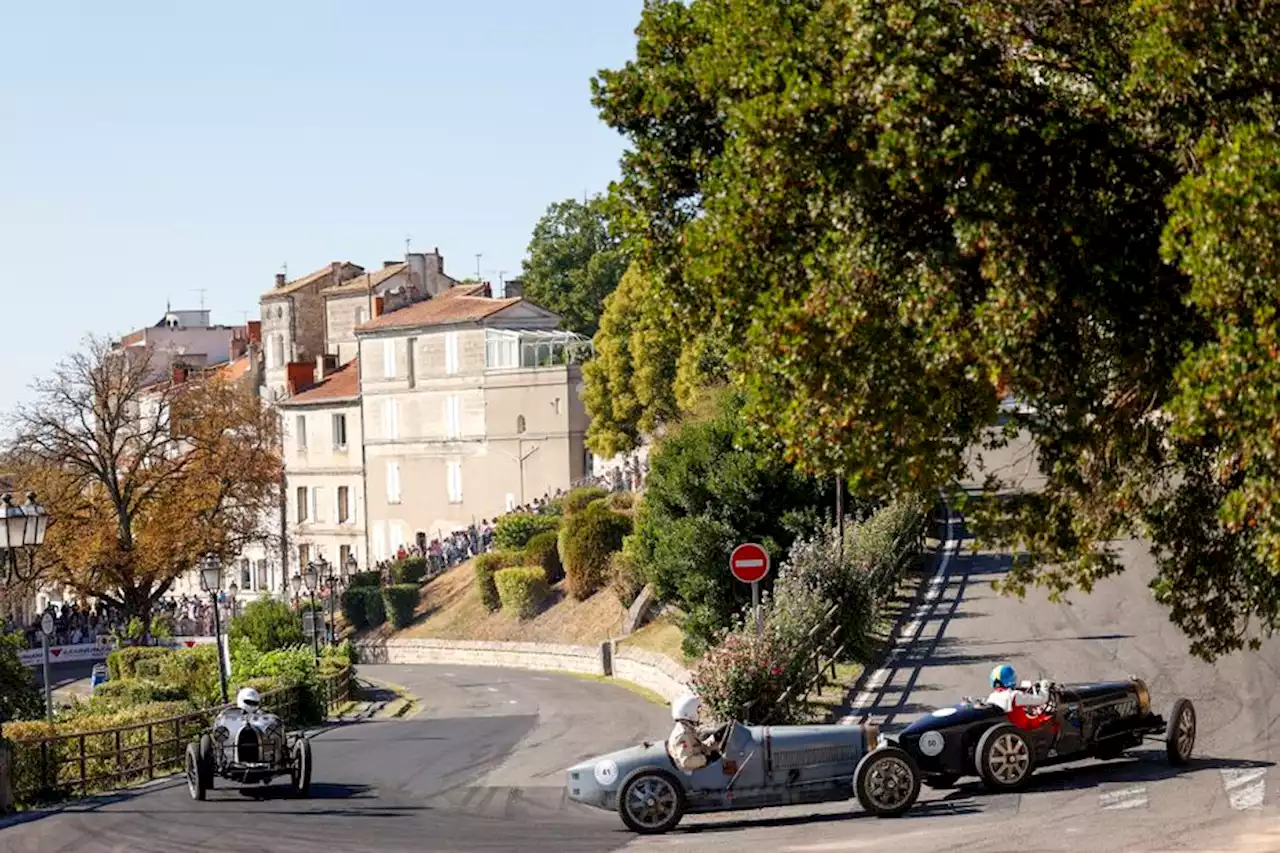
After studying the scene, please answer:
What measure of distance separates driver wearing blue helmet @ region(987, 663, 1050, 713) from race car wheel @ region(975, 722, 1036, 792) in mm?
276

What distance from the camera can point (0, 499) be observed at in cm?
2244

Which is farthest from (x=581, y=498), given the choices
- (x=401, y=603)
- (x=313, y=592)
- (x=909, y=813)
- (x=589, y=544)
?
(x=909, y=813)

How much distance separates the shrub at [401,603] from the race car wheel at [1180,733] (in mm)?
49014

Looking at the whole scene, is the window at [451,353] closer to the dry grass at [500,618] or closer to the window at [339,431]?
the window at [339,431]

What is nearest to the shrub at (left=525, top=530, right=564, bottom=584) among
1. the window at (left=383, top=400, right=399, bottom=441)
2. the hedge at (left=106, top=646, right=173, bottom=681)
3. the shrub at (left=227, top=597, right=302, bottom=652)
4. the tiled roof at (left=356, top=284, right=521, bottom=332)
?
the shrub at (left=227, top=597, right=302, bottom=652)

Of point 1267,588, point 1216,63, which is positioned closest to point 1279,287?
point 1216,63

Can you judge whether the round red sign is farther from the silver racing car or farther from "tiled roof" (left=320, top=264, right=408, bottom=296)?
"tiled roof" (left=320, top=264, right=408, bottom=296)

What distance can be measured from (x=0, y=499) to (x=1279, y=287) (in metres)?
15.4

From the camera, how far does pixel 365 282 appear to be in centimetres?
10050

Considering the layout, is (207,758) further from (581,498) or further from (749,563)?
(581,498)

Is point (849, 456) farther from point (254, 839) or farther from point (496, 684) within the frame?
point (496, 684)

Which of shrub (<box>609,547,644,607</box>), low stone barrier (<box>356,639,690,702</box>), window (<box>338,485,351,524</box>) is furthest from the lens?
window (<box>338,485,351,524</box>)

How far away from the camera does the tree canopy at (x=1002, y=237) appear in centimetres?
1299

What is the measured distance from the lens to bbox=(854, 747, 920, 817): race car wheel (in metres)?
19.8
